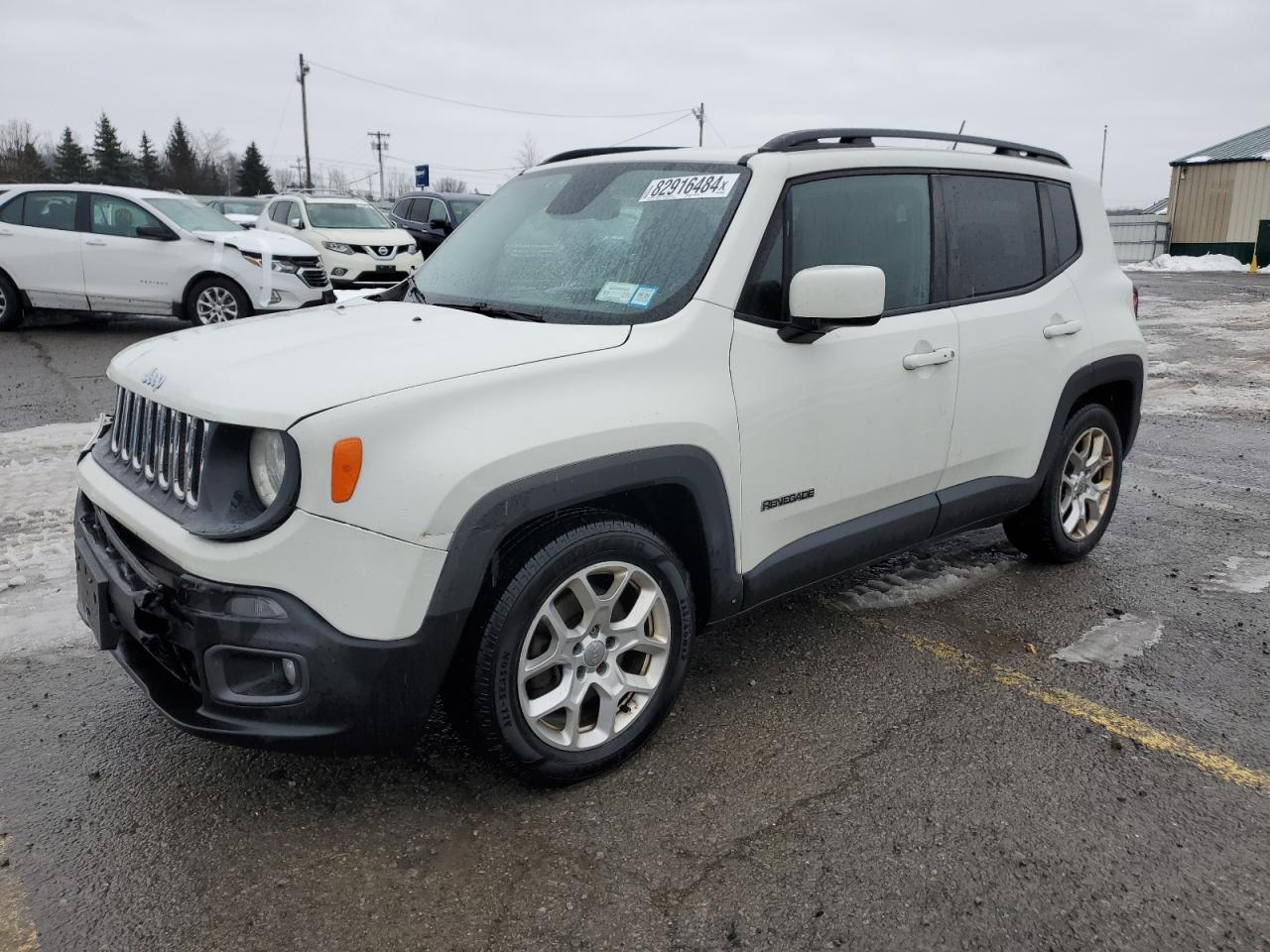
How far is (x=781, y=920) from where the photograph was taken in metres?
2.41

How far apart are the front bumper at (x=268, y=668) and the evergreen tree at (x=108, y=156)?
7728 cm

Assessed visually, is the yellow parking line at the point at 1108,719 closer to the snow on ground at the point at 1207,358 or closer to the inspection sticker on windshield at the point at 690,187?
the inspection sticker on windshield at the point at 690,187

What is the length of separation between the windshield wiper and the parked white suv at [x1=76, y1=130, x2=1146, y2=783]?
0.05ft

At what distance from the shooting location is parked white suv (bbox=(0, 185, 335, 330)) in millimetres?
11352

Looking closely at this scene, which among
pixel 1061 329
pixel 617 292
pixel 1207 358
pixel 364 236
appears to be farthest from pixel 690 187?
pixel 364 236

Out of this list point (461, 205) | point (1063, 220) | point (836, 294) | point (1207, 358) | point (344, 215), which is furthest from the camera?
point (461, 205)

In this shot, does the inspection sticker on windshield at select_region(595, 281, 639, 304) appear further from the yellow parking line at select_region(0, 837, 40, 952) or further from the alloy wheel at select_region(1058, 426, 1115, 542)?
the alloy wheel at select_region(1058, 426, 1115, 542)

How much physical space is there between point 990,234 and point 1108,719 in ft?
6.42

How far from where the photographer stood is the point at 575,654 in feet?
9.39

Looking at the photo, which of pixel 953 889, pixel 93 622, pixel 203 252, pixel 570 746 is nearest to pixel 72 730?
pixel 93 622

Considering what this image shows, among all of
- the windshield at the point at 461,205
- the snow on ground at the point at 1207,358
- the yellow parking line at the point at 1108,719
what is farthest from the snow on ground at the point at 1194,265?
the yellow parking line at the point at 1108,719

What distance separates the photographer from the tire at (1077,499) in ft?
15.0

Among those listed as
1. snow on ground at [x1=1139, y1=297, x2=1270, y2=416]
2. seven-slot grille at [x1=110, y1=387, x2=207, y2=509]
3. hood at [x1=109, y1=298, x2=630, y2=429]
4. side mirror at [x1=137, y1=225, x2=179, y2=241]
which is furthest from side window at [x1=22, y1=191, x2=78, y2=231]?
snow on ground at [x1=1139, y1=297, x2=1270, y2=416]

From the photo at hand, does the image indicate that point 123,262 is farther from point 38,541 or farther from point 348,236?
point 38,541
